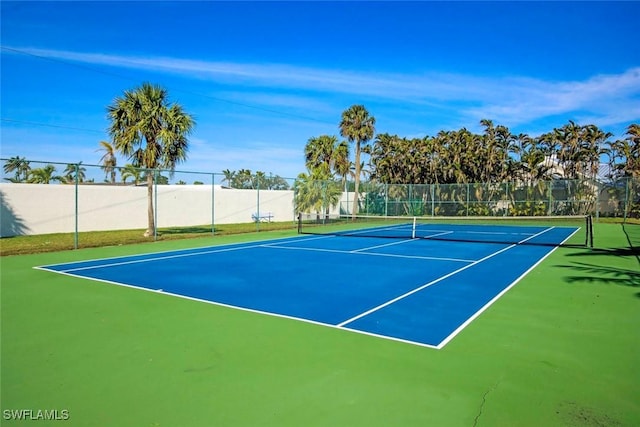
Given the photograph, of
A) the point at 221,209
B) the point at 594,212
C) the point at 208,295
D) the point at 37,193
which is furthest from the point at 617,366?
the point at 594,212

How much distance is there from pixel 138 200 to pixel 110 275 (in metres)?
16.1

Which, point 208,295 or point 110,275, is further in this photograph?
point 110,275

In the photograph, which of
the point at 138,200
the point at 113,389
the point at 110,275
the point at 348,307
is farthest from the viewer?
the point at 138,200

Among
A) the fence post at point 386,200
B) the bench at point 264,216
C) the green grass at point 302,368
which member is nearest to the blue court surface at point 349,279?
the green grass at point 302,368

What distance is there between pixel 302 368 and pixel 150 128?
16824mm

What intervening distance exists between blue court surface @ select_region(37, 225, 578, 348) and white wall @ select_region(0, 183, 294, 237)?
1030cm

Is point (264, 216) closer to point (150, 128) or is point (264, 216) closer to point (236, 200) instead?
point (236, 200)

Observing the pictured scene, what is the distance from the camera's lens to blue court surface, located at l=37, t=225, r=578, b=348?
650 cm

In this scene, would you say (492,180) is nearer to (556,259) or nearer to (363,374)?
(556,259)

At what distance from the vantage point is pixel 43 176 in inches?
773

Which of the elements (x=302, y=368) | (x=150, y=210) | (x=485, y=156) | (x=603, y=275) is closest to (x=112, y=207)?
(x=150, y=210)

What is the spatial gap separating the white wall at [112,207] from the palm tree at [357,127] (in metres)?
6.66

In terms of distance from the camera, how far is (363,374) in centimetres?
445

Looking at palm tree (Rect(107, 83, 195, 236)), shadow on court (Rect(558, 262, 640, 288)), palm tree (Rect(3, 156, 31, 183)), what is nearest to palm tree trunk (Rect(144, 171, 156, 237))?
palm tree (Rect(107, 83, 195, 236))
